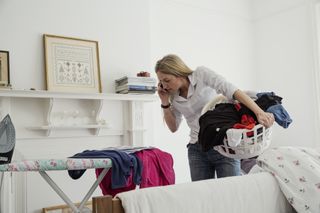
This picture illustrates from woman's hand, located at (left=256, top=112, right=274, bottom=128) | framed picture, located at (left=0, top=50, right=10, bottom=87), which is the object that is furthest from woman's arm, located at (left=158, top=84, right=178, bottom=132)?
framed picture, located at (left=0, top=50, right=10, bottom=87)

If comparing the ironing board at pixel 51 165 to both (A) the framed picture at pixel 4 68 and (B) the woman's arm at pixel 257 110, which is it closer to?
(B) the woman's arm at pixel 257 110

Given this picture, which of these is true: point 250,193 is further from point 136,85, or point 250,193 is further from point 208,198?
point 136,85

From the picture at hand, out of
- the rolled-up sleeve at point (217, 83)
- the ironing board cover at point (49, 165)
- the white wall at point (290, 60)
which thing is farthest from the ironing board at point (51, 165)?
the white wall at point (290, 60)

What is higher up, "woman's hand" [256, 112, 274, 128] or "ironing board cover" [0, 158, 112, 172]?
"woman's hand" [256, 112, 274, 128]

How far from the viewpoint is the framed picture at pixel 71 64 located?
258 cm

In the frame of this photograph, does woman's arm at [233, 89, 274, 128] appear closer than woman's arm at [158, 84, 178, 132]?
Yes

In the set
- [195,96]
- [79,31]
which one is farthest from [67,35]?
[195,96]

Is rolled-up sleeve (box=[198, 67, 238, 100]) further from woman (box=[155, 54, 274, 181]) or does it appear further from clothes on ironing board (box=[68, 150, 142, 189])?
clothes on ironing board (box=[68, 150, 142, 189])

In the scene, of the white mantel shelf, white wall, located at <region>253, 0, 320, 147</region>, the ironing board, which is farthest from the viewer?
white wall, located at <region>253, 0, 320, 147</region>

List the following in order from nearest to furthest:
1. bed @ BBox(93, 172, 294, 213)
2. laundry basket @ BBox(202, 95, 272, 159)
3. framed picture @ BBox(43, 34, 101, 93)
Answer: bed @ BBox(93, 172, 294, 213) < laundry basket @ BBox(202, 95, 272, 159) < framed picture @ BBox(43, 34, 101, 93)

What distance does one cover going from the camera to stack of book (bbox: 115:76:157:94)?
8.93ft

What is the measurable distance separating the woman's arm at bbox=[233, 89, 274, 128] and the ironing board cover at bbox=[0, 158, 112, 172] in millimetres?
731

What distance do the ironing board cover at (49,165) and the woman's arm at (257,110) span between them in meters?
0.73

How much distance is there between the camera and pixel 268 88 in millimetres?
4016
